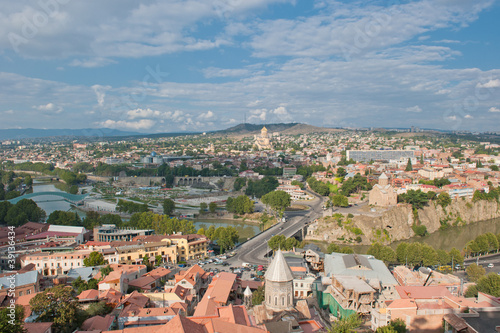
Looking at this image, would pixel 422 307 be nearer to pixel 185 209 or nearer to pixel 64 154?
pixel 185 209

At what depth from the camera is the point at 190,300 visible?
9547 mm

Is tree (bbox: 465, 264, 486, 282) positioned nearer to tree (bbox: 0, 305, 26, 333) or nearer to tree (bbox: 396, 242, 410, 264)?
tree (bbox: 396, 242, 410, 264)

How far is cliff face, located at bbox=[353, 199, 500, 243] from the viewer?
65.3ft

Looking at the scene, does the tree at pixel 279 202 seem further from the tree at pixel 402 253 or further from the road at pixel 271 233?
the tree at pixel 402 253

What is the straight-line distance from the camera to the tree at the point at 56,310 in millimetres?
7340

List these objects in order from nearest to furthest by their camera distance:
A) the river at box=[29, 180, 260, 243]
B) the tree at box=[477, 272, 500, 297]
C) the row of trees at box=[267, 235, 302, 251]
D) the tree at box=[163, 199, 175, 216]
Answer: the tree at box=[477, 272, 500, 297], the row of trees at box=[267, 235, 302, 251], the river at box=[29, 180, 260, 243], the tree at box=[163, 199, 175, 216]

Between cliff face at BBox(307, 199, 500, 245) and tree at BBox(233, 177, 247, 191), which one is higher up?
tree at BBox(233, 177, 247, 191)

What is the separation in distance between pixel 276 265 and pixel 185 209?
2026 centimetres

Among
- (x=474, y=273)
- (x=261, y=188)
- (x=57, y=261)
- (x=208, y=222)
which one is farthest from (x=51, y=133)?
(x=474, y=273)

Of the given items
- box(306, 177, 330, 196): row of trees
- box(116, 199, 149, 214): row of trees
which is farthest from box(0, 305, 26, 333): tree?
box(306, 177, 330, 196): row of trees

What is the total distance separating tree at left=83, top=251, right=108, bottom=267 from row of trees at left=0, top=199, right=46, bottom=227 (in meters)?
10.9

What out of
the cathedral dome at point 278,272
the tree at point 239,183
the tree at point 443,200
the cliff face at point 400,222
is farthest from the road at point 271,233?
the tree at point 239,183

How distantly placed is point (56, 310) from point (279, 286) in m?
4.35

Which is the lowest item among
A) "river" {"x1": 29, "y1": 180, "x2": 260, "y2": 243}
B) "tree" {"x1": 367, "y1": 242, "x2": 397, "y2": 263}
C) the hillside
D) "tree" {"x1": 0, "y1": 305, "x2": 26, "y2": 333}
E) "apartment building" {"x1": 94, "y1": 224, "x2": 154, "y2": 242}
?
"river" {"x1": 29, "y1": 180, "x2": 260, "y2": 243}
